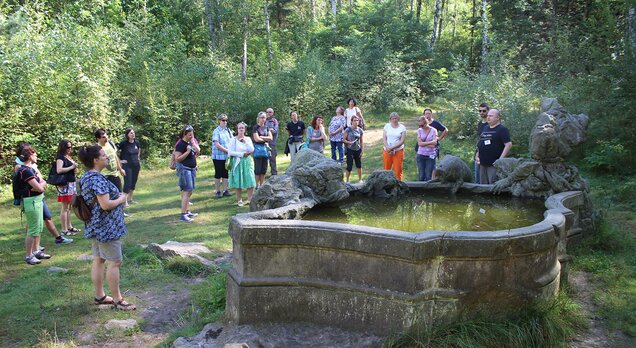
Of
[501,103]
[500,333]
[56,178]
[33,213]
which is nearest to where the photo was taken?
[500,333]

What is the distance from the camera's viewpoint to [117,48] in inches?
656

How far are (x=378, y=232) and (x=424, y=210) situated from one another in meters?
2.08

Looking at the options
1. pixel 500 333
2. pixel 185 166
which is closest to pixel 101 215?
pixel 185 166

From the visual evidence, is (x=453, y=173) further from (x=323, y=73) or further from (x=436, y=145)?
(x=323, y=73)

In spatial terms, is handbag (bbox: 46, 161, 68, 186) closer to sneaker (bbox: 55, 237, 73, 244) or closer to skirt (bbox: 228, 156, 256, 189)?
sneaker (bbox: 55, 237, 73, 244)

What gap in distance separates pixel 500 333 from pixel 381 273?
3.82ft

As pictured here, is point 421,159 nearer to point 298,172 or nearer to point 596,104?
point 298,172

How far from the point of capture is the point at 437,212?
6555 millimetres

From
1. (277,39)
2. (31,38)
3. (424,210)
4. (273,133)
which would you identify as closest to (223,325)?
(424,210)

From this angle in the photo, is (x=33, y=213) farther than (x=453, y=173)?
No

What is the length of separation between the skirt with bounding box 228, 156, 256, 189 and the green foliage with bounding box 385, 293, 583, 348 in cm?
613

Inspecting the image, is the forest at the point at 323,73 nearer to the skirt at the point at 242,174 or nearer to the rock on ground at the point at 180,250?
the skirt at the point at 242,174

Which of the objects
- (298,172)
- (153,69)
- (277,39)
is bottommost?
(298,172)

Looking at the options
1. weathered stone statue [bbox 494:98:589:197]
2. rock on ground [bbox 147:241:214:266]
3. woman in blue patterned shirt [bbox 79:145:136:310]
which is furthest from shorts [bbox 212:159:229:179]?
weathered stone statue [bbox 494:98:589:197]
